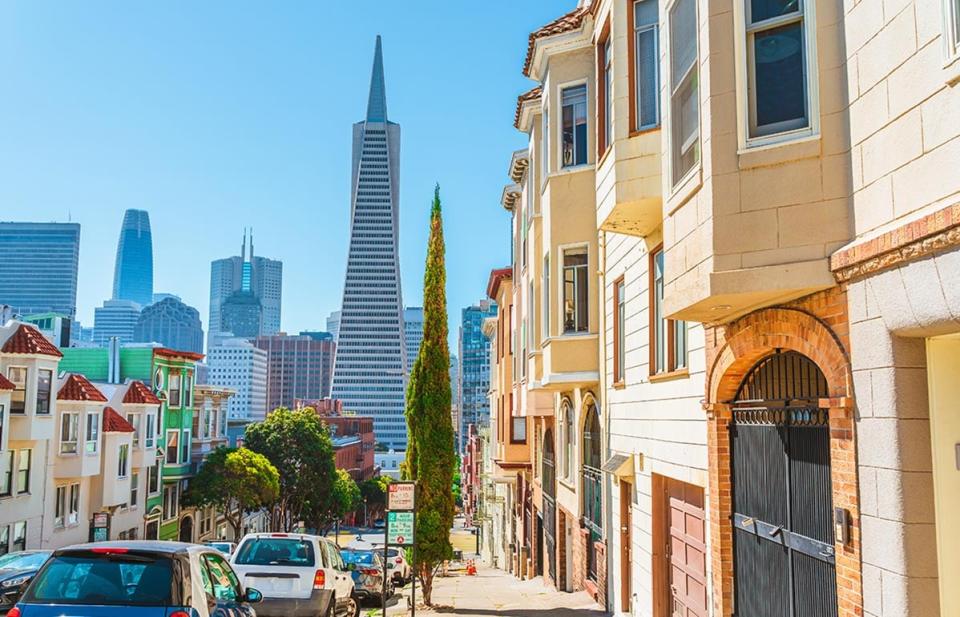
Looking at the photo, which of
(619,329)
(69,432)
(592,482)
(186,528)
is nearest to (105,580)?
(619,329)

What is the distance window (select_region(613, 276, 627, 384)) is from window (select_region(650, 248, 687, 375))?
1.94 meters

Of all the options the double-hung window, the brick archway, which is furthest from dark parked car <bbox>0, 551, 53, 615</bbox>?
the double-hung window

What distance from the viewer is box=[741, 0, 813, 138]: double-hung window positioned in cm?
660

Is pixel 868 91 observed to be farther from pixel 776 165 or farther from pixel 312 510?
pixel 312 510

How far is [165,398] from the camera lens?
47625 mm

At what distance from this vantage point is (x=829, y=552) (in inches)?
259

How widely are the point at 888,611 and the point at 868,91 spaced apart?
3.47 meters

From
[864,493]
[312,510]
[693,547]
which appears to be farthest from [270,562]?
[312,510]

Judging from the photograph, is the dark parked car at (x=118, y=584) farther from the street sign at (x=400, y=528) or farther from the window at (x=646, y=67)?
the window at (x=646, y=67)

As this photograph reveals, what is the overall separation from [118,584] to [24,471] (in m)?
28.4

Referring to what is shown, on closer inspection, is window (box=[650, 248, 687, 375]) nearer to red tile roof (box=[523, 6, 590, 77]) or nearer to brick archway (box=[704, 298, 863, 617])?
brick archway (box=[704, 298, 863, 617])

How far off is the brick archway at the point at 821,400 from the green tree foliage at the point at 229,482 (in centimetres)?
4254

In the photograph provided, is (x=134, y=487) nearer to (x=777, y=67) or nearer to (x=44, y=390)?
(x=44, y=390)

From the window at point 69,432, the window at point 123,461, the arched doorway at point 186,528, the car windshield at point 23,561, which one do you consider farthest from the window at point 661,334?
the arched doorway at point 186,528
